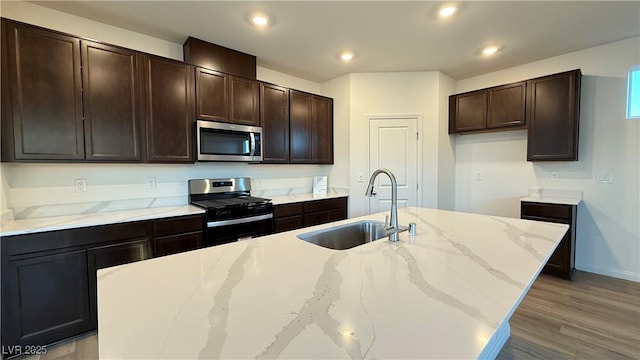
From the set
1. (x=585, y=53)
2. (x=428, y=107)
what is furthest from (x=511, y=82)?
(x=428, y=107)

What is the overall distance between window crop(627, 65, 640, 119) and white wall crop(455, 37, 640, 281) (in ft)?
0.18

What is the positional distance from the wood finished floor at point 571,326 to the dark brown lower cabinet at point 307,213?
1842mm

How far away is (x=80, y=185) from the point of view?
2.47 meters

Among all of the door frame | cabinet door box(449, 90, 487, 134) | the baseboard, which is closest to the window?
cabinet door box(449, 90, 487, 134)

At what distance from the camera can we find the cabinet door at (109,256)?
2096 millimetres

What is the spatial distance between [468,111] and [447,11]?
187cm

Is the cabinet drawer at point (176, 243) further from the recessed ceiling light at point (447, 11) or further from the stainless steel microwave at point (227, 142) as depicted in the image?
the recessed ceiling light at point (447, 11)

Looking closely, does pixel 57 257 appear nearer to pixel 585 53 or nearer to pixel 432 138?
pixel 432 138

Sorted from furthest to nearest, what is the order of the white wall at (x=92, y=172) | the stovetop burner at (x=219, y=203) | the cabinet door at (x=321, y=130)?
the cabinet door at (x=321, y=130), the stovetop burner at (x=219, y=203), the white wall at (x=92, y=172)

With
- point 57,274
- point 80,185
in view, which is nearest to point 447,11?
point 80,185

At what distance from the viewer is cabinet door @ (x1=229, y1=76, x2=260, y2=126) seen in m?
Answer: 3.10

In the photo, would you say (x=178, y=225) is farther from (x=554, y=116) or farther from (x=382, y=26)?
(x=554, y=116)

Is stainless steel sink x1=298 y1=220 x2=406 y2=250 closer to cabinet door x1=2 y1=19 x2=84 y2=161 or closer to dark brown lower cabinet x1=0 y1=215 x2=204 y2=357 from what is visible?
dark brown lower cabinet x1=0 y1=215 x2=204 y2=357

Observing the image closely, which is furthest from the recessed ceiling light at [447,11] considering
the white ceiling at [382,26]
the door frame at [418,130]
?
the door frame at [418,130]
